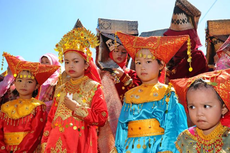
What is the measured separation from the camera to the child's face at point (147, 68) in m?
3.32

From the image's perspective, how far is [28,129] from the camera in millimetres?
4090

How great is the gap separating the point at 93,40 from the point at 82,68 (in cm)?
45

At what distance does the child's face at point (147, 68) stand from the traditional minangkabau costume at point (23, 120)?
5.25 ft

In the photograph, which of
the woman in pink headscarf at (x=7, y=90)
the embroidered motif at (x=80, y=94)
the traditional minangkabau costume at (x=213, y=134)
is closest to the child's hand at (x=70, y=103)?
the embroidered motif at (x=80, y=94)

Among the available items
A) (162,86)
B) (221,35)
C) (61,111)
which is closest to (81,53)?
(61,111)

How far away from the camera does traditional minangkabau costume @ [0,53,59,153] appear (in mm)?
4023

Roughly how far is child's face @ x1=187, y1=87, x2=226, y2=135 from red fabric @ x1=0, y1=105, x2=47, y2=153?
2384 millimetres

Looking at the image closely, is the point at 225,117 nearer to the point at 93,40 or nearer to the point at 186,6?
the point at 93,40

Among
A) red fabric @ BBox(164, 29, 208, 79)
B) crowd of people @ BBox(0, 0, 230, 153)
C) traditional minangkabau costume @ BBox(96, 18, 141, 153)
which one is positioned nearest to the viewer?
crowd of people @ BBox(0, 0, 230, 153)

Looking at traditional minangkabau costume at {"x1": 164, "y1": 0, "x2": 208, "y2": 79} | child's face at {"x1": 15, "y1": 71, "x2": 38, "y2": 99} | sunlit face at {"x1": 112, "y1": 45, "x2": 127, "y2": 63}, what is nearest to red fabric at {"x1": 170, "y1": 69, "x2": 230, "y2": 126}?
traditional minangkabau costume at {"x1": 164, "y1": 0, "x2": 208, "y2": 79}

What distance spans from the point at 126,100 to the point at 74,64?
0.92m

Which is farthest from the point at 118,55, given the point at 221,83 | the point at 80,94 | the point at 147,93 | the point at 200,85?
the point at 221,83

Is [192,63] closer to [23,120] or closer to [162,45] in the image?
[162,45]

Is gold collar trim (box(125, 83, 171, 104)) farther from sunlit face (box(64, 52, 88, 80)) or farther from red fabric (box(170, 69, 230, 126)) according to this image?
sunlit face (box(64, 52, 88, 80))
